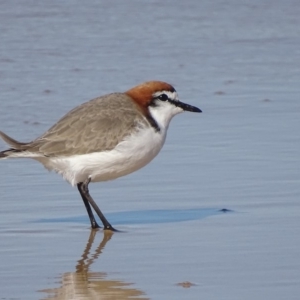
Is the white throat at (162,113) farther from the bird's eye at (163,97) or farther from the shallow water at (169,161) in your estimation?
the shallow water at (169,161)

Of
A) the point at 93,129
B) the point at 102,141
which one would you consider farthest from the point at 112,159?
the point at 93,129

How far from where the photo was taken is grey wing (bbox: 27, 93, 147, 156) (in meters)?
7.41

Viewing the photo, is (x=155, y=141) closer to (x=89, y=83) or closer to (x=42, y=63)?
(x=89, y=83)

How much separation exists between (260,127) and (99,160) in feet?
8.11

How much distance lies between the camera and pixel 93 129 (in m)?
7.48

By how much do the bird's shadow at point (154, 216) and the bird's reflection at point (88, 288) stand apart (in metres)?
1.05

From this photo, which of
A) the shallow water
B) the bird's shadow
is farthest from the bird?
the shallow water

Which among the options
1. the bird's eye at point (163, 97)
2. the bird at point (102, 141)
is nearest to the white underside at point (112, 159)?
the bird at point (102, 141)

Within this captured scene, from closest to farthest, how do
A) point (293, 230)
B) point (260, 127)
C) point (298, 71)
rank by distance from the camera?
point (293, 230) → point (260, 127) → point (298, 71)

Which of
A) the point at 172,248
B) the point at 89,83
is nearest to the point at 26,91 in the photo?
the point at 89,83

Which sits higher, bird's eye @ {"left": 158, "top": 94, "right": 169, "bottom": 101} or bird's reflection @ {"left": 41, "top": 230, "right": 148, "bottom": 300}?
bird's eye @ {"left": 158, "top": 94, "right": 169, "bottom": 101}

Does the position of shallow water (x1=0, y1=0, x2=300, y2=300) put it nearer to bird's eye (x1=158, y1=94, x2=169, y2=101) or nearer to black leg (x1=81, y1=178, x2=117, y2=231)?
black leg (x1=81, y1=178, x2=117, y2=231)

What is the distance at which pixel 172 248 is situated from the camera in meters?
6.51

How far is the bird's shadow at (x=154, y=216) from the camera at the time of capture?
7270mm
